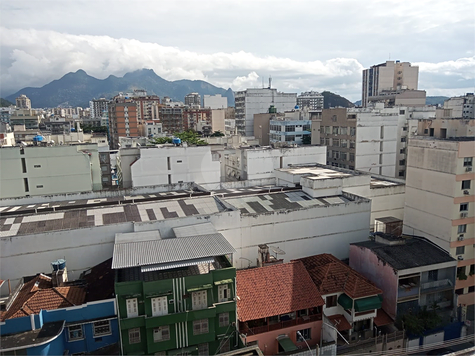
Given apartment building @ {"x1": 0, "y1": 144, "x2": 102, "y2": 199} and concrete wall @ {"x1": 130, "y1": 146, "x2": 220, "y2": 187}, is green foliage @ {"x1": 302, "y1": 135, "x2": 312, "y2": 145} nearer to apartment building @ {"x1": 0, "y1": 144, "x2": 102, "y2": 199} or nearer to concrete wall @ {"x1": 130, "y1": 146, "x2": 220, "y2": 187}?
concrete wall @ {"x1": 130, "y1": 146, "x2": 220, "y2": 187}

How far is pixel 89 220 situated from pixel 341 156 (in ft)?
158

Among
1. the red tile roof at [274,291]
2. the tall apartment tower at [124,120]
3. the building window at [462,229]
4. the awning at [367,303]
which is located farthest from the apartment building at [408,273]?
the tall apartment tower at [124,120]

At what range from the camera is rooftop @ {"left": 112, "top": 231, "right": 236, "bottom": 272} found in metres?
21.9

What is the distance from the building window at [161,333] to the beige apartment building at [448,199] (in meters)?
24.1

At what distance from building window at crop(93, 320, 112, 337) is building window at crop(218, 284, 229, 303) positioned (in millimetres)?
6599

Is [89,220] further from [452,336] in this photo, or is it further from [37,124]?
[37,124]

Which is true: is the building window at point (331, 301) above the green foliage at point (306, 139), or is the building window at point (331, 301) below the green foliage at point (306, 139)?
below

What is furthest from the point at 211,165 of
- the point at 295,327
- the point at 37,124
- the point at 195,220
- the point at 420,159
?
the point at 37,124

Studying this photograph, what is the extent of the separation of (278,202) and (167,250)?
1541 cm

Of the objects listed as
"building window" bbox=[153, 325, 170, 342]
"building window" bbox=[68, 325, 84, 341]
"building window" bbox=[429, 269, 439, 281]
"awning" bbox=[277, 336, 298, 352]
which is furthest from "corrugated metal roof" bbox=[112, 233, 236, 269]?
"building window" bbox=[429, 269, 439, 281]

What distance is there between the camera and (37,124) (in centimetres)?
12581

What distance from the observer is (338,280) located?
26797 millimetres

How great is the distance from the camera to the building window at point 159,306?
21094 millimetres

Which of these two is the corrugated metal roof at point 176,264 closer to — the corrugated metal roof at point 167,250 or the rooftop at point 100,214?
the corrugated metal roof at point 167,250
